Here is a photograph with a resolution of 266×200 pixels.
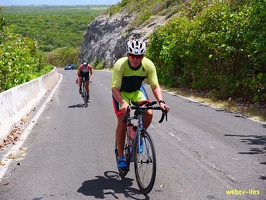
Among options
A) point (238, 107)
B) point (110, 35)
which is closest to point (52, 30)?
point (110, 35)

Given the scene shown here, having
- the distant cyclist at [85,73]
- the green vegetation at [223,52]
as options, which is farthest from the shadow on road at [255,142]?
the distant cyclist at [85,73]

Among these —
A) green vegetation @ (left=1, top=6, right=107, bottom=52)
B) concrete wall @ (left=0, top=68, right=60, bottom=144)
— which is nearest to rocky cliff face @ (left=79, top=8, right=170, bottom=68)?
concrete wall @ (left=0, top=68, right=60, bottom=144)

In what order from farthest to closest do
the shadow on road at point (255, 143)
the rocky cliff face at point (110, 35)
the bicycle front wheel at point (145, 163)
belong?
the rocky cliff face at point (110, 35)
the shadow on road at point (255, 143)
the bicycle front wheel at point (145, 163)

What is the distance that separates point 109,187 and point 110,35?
63.9 meters

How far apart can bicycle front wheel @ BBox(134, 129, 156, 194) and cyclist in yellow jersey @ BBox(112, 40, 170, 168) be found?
16.8 inches

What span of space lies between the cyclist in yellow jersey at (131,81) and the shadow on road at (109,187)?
0.28m

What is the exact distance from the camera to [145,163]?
5484 mm

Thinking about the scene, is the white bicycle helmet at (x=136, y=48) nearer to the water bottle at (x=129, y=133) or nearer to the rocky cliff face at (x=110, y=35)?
the water bottle at (x=129, y=133)

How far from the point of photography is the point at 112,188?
5816 mm

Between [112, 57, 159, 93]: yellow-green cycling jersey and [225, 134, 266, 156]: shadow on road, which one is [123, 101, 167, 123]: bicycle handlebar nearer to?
[112, 57, 159, 93]: yellow-green cycling jersey

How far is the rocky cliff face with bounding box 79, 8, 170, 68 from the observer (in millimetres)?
50606

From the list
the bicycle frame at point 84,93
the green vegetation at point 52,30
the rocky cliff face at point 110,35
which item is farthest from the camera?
the green vegetation at point 52,30

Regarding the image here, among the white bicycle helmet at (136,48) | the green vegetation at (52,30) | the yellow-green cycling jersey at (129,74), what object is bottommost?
the green vegetation at (52,30)

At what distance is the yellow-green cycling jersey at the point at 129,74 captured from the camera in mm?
5795
